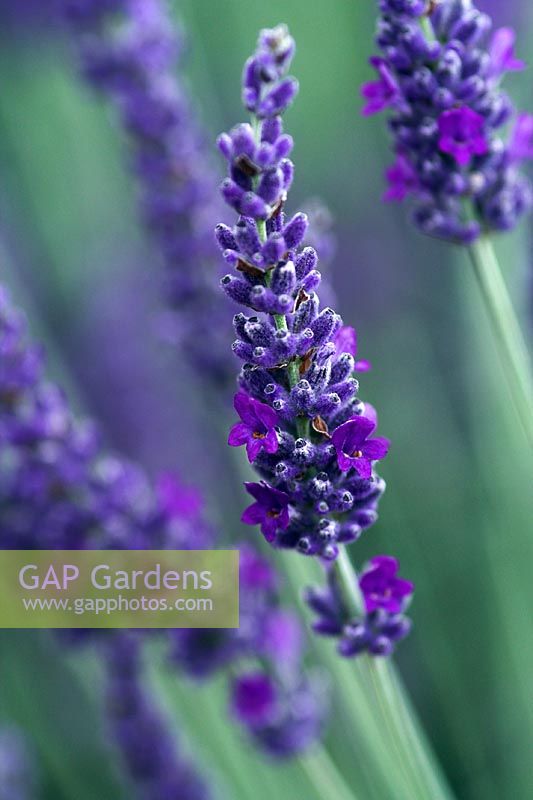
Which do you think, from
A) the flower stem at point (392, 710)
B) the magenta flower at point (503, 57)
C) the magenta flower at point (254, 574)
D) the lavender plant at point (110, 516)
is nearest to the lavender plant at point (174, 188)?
the lavender plant at point (110, 516)

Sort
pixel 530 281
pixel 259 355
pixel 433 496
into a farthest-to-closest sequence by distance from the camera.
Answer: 1. pixel 433 496
2. pixel 530 281
3. pixel 259 355

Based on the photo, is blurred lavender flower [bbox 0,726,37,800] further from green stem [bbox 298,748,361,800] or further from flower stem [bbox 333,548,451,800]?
flower stem [bbox 333,548,451,800]

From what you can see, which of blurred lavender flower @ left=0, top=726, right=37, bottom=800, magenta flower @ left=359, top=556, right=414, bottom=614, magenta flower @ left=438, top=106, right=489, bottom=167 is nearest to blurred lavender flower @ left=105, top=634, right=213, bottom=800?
blurred lavender flower @ left=0, top=726, right=37, bottom=800

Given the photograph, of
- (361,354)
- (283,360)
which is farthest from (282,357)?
(361,354)

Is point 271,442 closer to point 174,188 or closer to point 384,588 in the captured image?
point 384,588

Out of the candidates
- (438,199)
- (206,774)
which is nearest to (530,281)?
(438,199)

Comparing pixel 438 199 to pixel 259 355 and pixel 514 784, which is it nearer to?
pixel 259 355

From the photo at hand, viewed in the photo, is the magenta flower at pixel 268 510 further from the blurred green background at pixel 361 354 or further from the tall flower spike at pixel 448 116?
the blurred green background at pixel 361 354
